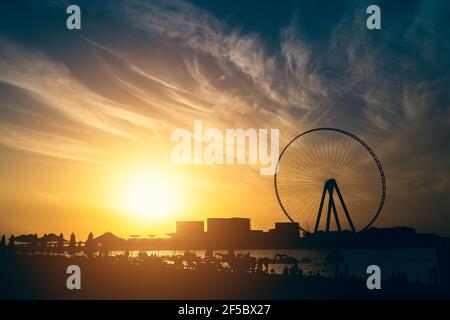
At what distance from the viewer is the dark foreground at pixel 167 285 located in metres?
30.5

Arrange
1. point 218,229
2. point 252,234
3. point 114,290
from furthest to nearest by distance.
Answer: point 218,229
point 252,234
point 114,290

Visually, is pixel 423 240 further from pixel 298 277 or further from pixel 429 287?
pixel 298 277

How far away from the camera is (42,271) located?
1430 inches

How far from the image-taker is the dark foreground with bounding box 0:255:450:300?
3048 cm

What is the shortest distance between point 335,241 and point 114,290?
5358 cm

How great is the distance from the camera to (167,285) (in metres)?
33.6
